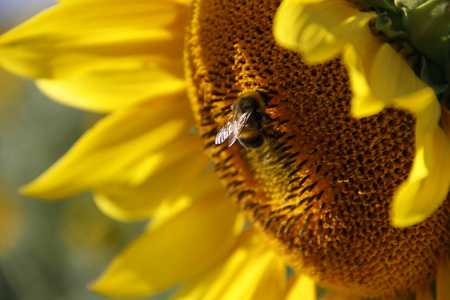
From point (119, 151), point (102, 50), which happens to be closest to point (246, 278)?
point (119, 151)

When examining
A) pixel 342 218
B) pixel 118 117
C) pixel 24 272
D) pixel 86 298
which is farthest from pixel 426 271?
pixel 24 272

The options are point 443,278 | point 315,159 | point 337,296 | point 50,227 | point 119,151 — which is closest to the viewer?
point 315,159

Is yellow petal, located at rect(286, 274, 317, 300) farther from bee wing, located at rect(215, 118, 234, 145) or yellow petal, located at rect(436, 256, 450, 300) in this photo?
bee wing, located at rect(215, 118, 234, 145)

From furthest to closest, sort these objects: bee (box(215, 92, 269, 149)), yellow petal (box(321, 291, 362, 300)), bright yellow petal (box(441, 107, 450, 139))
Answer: yellow petal (box(321, 291, 362, 300))
bee (box(215, 92, 269, 149))
bright yellow petal (box(441, 107, 450, 139))

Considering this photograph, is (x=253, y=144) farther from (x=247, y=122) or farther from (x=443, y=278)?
(x=443, y=278)

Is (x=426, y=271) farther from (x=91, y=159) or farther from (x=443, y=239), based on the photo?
(x=91, y=159)

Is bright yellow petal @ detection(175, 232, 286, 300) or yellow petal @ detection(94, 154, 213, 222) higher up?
yellow petal @ detection(94, 154, 213, 222)

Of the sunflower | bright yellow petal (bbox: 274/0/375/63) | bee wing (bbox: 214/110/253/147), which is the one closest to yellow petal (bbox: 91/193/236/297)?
the sunflower
